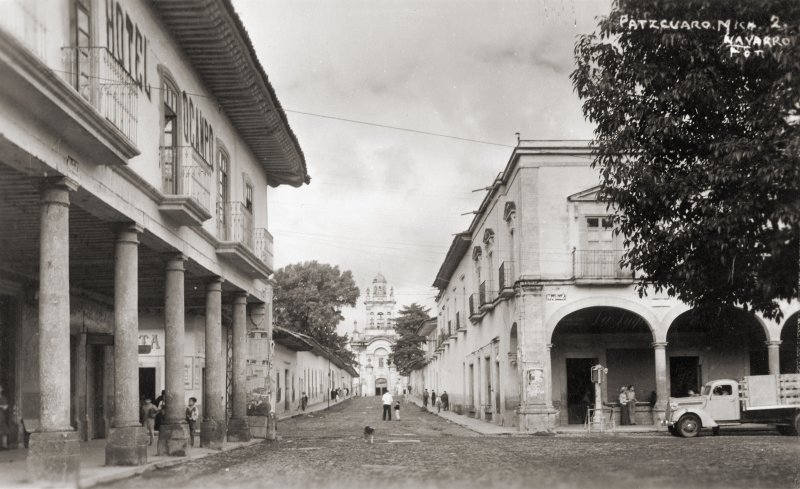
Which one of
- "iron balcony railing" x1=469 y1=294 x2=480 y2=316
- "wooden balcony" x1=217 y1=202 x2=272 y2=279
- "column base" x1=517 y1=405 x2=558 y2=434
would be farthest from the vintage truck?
"iron balcony railing" x1=469 y1=294 x2=480 y2=316

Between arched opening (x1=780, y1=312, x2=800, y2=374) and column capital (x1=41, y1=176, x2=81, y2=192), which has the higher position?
column capital (x1=41, y1=176, x2=81, y2=192)

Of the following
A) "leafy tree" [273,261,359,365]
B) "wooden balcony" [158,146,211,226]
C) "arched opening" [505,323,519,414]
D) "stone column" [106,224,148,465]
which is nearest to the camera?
"stone column" [106,224,148,465]

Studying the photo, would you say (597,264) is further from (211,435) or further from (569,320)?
(211,435)

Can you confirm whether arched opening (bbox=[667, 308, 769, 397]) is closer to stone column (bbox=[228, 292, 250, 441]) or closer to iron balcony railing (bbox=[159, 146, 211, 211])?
stone column (bbox=[228, 292, 250, 441])

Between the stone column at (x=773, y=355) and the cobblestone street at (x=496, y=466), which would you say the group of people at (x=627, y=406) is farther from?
the cobblestone street at (x=496, y=466)

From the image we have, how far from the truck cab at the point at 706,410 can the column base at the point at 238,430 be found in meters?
10.6

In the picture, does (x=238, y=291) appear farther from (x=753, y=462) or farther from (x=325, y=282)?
(x=325, y=282)

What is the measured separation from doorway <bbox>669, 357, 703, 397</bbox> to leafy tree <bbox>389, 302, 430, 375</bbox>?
175 ft

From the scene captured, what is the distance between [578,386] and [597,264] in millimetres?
5274

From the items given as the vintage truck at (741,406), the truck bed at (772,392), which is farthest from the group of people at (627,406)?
the truck bed at (772,392)

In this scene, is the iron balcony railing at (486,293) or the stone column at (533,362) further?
the iron balcony railing at (486,293)

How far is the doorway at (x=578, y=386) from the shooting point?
3003 cm

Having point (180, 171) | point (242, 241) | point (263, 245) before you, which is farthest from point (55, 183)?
point (263, 245)

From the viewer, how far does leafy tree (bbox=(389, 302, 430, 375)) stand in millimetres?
87812
